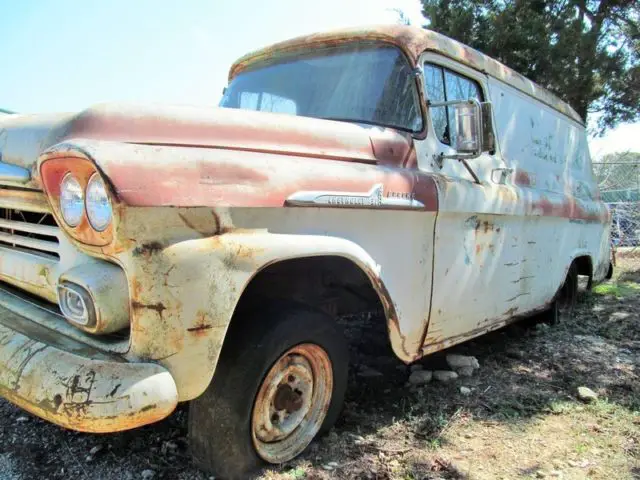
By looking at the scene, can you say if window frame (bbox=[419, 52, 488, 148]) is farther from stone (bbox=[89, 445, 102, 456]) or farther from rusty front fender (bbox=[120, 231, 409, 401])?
stone (bbox=[89, 445, 102, 456])

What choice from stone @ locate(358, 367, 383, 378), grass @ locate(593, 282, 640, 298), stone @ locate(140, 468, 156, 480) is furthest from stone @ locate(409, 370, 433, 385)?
grass @ locate(593, 282, 640, 298)

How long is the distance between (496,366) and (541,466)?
142cm

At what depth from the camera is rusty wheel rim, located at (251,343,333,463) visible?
2320mm

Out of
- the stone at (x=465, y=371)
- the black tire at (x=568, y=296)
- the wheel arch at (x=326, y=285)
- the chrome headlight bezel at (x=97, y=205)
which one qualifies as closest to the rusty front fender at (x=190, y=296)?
the chrome headlight bezel at (x=97, y=205)

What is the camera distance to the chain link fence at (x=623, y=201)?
36.6 feet

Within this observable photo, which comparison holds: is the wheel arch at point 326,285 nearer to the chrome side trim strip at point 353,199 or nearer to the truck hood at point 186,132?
the chrome side trim strip at point 353,199

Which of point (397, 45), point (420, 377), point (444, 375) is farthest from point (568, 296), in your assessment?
point (397, 45)

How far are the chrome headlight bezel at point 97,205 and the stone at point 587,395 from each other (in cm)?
316

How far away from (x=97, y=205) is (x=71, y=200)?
155 mm

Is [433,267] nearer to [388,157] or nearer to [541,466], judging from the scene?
[388,157]

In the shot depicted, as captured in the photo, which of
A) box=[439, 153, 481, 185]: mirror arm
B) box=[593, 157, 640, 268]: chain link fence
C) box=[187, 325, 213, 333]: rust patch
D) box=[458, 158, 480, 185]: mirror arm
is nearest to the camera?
box=[187, 325, 213, 333]: rust patch

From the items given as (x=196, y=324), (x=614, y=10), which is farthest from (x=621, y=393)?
(x=614, y=10)

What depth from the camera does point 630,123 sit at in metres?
11.7

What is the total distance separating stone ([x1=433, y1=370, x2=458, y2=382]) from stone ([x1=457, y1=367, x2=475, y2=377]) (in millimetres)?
81
